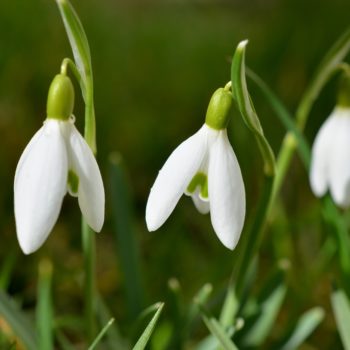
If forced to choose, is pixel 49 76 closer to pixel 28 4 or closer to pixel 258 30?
pixel 28 4

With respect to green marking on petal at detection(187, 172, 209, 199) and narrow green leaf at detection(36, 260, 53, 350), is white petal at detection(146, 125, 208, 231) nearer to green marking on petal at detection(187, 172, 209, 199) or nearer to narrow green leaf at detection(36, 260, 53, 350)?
green marking on petal at detection(187, 172, 209, 199)

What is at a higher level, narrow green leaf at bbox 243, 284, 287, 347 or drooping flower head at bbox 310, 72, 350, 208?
drooping flower head at bbox 310, 72, 350, 208

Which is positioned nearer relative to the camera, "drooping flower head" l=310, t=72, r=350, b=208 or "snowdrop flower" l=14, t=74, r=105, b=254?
"snowdrop flower" l=14, t=74, r=105, b=254

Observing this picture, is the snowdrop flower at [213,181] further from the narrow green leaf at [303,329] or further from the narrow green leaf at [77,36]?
the narrow green leaf at [303,329]

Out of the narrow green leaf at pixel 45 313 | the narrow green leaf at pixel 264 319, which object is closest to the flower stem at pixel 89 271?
the narrow green leaf at pixel 45 313

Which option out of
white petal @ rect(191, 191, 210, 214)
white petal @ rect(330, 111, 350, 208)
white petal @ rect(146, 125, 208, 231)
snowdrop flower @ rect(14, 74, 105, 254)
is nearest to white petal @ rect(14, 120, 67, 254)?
snowdrop flower @ rect(14, 74, 105, 254)

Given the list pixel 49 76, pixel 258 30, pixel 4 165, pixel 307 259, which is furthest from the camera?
pixel 258 30

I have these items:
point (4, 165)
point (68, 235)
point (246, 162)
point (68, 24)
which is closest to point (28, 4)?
point (4, 165)
